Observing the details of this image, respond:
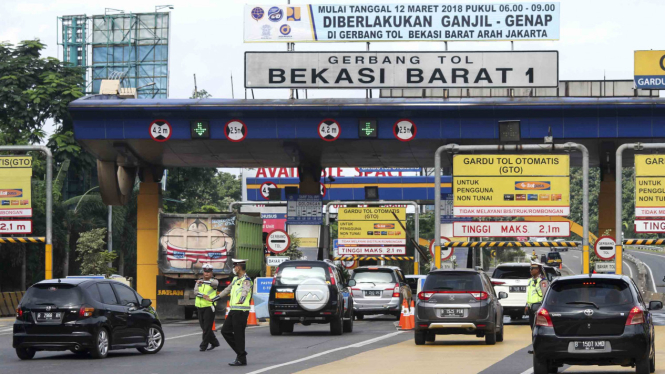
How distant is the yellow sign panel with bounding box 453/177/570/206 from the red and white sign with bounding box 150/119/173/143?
29.5 feet

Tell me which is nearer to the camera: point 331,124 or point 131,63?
point 331,124

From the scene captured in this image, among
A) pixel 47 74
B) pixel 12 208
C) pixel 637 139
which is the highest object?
pixel 47 74

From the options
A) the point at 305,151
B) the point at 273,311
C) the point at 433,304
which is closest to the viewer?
the point at 433,304

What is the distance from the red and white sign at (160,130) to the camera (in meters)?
32.0

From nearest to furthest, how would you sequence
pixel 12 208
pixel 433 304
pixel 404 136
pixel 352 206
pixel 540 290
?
pixel 433 304 → pixel 540 290 → pixel 12 208 → pixel 404 136 → pixel 352 206

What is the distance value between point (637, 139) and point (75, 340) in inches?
787

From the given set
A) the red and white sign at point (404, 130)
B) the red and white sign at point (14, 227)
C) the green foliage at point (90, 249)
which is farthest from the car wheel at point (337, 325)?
the green foliage at point (90, 249)

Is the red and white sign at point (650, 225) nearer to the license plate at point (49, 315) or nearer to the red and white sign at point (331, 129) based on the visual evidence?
the red and white sign at point (331, 129)

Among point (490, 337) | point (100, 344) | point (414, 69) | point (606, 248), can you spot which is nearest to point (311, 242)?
point (414, 69)

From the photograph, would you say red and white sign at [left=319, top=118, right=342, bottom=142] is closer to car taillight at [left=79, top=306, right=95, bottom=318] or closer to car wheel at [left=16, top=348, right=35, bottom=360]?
car taillight at [left=79, top=306, right=95, bottom=318]

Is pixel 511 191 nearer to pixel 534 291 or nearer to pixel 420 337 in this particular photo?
pixel 534 291

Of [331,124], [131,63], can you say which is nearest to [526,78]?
[331,124]

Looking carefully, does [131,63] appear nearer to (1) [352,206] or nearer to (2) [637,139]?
(1) [352,206]

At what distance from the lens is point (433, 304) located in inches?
834
